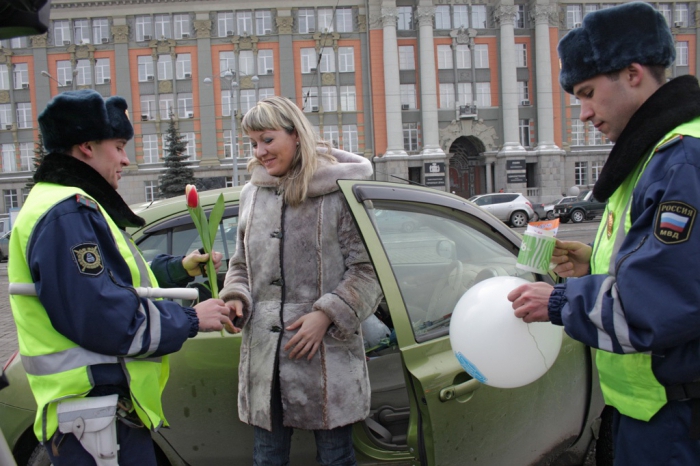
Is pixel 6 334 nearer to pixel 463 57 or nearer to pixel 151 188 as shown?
pixel 151 188

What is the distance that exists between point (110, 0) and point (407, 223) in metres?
43.7

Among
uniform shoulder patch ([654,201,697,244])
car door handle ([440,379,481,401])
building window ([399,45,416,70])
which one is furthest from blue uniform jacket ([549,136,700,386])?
building window ([399,45,416,70])

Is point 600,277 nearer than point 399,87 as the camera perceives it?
Yes

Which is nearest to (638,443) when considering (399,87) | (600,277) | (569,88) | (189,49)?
(600,277)

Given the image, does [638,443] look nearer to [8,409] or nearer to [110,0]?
[8,409]

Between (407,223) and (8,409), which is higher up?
(407,223)

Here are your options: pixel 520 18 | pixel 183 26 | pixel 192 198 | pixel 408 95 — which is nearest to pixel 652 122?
pixel 192 198

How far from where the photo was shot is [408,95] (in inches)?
1581

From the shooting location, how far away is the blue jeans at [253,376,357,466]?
7.00ft

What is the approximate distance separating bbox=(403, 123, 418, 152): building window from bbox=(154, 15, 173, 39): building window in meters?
19.2

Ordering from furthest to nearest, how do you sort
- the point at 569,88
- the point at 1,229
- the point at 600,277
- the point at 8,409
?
the point at 1,229 < the point at 8,409 < the point at 569,88 < the point at 600,277

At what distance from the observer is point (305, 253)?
2.16m

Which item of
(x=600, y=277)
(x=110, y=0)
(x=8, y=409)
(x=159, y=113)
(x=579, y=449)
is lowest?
(x=579, y=449)

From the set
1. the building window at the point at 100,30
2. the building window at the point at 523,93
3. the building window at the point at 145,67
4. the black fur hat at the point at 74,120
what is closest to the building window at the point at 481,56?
the building window at the point at 523,93
